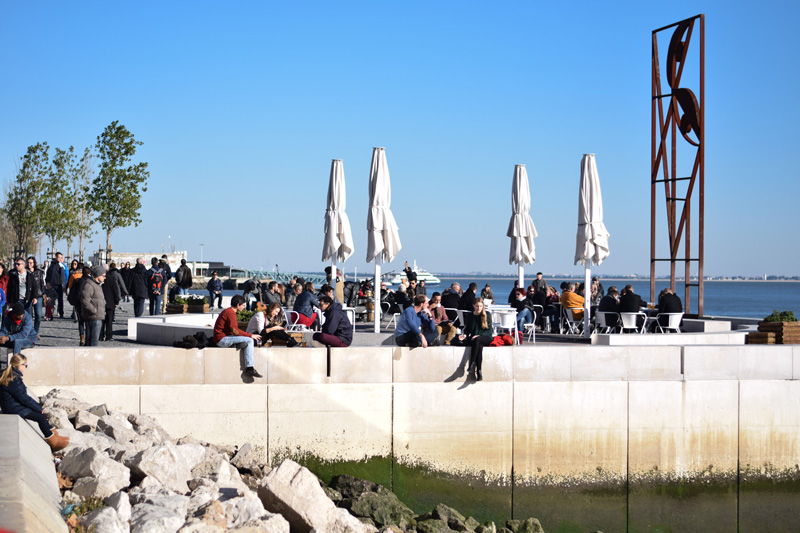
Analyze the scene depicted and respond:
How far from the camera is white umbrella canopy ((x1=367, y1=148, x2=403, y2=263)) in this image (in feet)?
57.7

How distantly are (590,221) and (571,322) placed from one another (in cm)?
268

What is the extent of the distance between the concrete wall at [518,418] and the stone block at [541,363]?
2 centimetres

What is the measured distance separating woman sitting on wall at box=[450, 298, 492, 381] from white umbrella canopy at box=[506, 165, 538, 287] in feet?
25.6

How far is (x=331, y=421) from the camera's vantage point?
12.4 metres

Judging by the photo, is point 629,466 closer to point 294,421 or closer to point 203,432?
point 294,421

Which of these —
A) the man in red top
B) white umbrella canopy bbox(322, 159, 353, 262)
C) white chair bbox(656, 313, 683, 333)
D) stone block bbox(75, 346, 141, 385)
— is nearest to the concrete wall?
stone block bbox(75, 346, 141, 385)

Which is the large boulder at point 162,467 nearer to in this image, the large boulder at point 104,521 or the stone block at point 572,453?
the large boulder at point 104,521

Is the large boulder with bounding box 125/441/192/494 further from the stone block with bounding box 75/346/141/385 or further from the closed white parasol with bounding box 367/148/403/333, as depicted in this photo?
the closed white parasol with bounding box 367/148/403/333

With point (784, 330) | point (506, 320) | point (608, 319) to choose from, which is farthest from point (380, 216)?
point (784, 330)

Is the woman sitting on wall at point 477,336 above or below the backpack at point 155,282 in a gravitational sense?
below

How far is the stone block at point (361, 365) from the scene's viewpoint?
12359mm

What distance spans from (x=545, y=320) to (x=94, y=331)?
10.4 meters

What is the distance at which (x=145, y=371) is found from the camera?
11945mm

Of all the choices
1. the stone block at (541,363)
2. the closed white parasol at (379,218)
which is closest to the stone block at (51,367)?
the stone block at (541,363)
